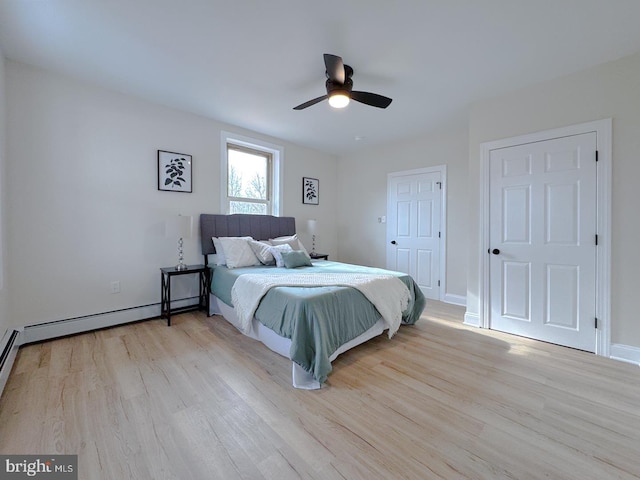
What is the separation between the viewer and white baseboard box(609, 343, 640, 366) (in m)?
2.30

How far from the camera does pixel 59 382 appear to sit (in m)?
1.96

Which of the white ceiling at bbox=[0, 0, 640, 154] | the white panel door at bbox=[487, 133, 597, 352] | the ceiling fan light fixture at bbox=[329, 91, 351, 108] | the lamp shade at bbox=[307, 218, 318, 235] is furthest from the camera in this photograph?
the lamp shade at bbox=[307, 218, 318, 235]

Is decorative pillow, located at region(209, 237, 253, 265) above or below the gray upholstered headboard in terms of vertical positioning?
below

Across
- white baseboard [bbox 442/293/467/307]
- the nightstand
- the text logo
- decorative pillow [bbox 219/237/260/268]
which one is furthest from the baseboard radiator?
white baseboard [bbox 442/293/467/307]

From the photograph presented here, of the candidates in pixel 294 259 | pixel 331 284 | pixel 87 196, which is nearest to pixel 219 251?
pixel 294 259

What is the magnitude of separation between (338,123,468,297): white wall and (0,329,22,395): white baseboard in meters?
4.56

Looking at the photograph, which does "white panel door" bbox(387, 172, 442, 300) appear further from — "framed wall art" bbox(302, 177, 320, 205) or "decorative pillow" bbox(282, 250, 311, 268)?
"decorative pillow" bbox(282, 250, 311, 268)

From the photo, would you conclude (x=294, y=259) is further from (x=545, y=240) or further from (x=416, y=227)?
(x=545, y=240)

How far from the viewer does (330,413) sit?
167cm

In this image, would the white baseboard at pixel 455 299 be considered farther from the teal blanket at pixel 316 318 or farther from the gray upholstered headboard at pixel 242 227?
the gray upholstered headboard at pixel 242 227

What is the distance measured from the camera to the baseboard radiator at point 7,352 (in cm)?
195

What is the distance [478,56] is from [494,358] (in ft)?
8.62

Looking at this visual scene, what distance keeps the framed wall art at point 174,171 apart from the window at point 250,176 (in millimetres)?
497

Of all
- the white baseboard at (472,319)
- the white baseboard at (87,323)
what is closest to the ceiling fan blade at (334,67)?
the white baseboard at (472,319)
